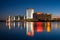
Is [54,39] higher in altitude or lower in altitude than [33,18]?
lower

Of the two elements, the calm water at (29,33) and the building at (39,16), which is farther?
the building at (39,16)

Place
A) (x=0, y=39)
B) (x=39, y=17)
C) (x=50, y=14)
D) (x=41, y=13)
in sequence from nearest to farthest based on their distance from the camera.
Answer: (x=0, y=39)
(x=50, y=14)
(x=41, y=13)
(x=39, y=17)

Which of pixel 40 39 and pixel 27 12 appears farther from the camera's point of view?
pixel 27 12

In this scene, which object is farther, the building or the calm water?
the building

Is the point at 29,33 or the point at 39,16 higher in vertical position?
the point at 39,16

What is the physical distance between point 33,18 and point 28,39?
173 inches

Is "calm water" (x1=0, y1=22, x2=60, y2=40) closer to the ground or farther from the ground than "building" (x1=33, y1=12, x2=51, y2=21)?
closer to the ground

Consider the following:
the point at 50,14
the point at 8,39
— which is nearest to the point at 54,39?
the point at 8,39

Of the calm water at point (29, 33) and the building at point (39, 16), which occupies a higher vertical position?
the building at point (39, 16)

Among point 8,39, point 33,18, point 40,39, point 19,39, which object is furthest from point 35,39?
point 33,18

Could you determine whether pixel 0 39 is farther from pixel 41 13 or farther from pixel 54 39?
pixel 41 13

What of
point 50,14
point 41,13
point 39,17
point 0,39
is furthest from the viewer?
point 39,17

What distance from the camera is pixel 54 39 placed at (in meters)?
5.13

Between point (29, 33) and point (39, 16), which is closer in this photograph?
point (29, 33)
